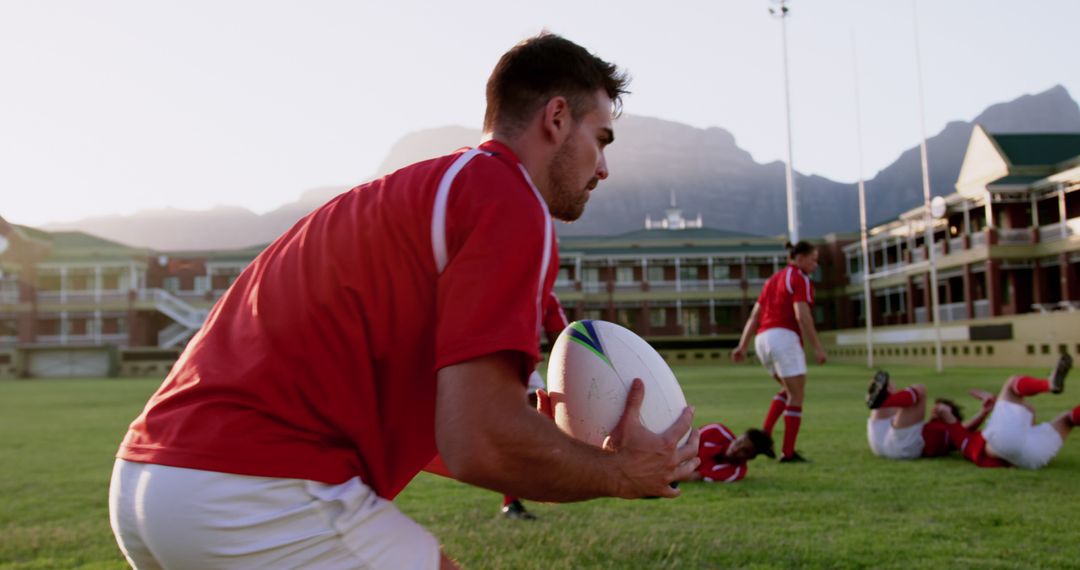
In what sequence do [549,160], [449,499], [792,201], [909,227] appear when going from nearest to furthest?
[549,160]
[449,499]
[792,201]
[909,227]

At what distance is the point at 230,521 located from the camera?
5.40 feet

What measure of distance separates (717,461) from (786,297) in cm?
274

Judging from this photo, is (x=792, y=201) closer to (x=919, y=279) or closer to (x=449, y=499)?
(x=919, y=279)

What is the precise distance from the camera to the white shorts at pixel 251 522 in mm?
1647

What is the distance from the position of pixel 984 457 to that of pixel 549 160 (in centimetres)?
733

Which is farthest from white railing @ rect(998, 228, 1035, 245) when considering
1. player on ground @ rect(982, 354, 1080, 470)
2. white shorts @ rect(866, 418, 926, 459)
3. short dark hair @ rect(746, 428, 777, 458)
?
short dark hair @ rect(746, 428, 777, 458)

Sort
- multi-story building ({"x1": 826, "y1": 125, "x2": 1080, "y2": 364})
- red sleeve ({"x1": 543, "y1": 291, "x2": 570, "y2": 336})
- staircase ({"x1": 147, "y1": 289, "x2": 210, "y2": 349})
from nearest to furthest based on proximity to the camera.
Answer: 1. red sleeve ({"x1": 543, "y1": 291, "x2": 570, "y2": 336})
2. multi-story building ({"x1": 826, "y1": 125, "x2": 1080, "y2": 364})
3. staircase ({"x1": 147, "y1": 289, "x2": 210, "y2": 349})

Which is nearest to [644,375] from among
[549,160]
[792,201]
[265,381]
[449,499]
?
[549,160]

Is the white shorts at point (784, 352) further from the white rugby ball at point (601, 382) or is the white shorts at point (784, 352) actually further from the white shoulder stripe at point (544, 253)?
the white shoulder stripe at point (544, 253)

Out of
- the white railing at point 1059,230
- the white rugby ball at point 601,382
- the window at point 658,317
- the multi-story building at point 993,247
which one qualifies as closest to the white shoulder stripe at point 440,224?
the white rugby ball at point 601,382

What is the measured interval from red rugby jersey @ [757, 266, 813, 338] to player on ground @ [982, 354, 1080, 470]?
7.15ft

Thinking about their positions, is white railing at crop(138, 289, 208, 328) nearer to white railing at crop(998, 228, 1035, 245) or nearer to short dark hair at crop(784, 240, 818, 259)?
white railing at crop(998, 228, 1035, 245)

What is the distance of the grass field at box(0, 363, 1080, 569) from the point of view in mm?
4672

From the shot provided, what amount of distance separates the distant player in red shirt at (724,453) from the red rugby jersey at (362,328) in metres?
5.80
